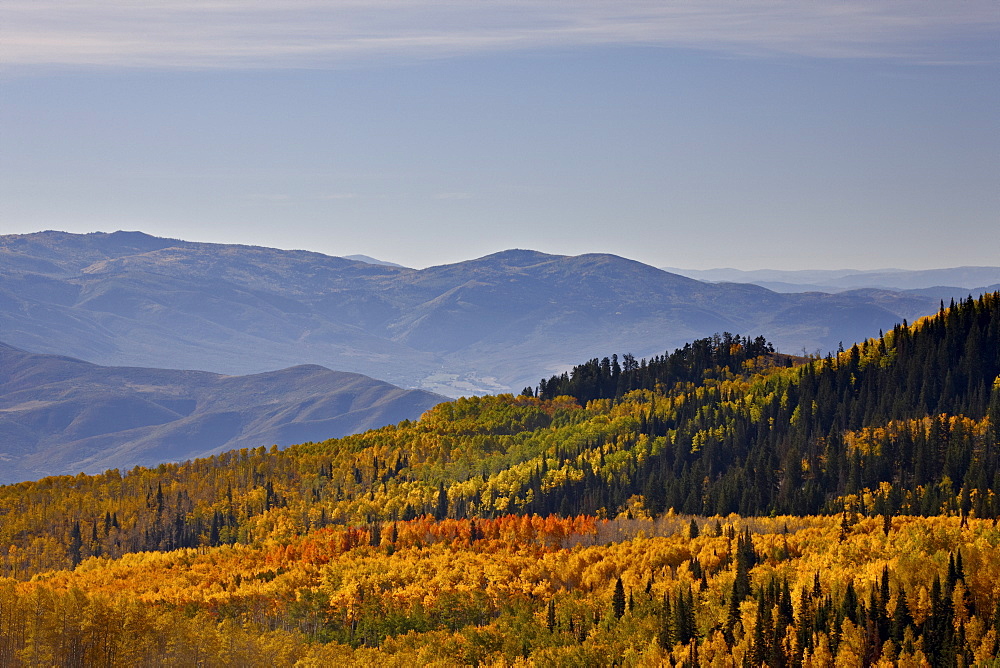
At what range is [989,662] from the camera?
635 feet

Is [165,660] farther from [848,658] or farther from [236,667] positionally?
[848,658]

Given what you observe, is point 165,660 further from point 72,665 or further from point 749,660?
point 749,660

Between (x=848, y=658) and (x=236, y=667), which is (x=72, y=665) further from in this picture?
(x=848, y=658)

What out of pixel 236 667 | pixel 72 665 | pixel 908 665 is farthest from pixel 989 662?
pixel 72 665

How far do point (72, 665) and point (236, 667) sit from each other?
86.9 feet

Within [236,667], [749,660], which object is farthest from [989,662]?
[236,667]

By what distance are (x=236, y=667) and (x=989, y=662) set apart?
11881 centimetres

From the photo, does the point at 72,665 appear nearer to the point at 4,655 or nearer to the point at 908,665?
the point at 4,655

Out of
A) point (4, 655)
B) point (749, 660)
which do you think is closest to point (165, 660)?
point (4, 655)

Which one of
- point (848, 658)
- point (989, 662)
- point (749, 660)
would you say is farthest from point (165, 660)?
point (989, 662)

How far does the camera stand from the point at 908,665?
195m

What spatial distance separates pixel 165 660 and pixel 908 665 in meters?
118

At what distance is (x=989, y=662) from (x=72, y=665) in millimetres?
145270

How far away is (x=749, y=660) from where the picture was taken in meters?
200
